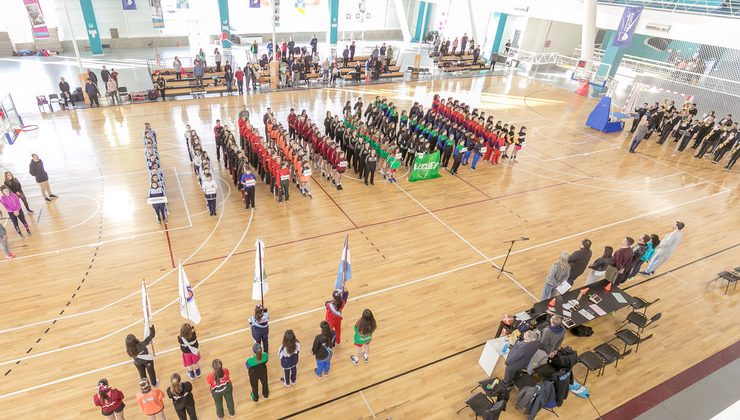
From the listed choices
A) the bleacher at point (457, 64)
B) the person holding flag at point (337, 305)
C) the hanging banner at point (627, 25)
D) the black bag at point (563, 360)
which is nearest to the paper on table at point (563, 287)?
the black bag at point (563, 360)

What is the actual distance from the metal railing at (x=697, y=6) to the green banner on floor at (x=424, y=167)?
1692 cm

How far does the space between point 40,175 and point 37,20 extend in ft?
59.7

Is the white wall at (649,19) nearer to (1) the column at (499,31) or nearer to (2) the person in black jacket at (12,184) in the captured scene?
(1) the column at (499,31)

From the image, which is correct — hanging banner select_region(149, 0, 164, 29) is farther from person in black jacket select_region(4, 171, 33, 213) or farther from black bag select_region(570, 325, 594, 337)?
black bag select_region(570, 325, 594, 337)

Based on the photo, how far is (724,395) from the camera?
7.37m

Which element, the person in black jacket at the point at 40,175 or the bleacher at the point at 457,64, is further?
the bleacher at the point at 457,64

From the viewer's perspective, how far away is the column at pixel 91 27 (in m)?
24.1

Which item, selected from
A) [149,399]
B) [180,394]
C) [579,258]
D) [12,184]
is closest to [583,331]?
[579,258]

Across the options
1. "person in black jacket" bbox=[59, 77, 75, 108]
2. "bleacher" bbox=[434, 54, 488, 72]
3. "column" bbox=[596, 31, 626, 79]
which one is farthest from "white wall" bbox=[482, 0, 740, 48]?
"person in black jacket" bbox=[59, 77, 75, 108]

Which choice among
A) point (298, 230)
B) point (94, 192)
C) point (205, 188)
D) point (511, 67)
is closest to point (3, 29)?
point (94, 192)

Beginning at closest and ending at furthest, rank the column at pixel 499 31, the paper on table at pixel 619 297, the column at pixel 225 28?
the paper on table at pixel 619 297, the column at pixel 225 28, the column at pixel 499 31

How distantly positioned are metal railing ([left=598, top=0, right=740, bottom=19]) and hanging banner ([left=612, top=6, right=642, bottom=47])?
101cm

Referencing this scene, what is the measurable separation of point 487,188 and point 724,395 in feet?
26.8

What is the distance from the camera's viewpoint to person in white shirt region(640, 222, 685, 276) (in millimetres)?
9531
